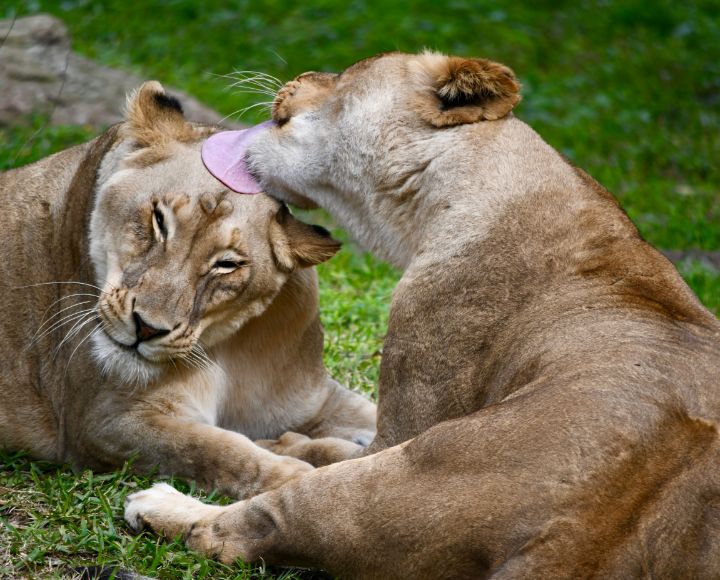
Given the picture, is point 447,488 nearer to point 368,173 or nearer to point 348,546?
point 348,546

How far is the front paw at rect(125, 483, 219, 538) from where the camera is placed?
3.36 meters

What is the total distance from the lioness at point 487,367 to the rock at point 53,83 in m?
3.97

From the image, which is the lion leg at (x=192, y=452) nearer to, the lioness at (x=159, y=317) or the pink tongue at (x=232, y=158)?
the lioness at (x=159, y=317)

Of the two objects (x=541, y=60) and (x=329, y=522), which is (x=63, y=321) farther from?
(x=541, y=60)

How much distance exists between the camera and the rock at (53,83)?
7.62m

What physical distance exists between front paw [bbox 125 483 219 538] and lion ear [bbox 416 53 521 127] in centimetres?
141

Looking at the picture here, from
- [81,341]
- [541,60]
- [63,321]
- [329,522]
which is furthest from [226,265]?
[541,60]

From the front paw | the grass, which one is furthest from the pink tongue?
the grass

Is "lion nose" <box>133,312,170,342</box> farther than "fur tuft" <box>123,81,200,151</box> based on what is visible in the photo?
No

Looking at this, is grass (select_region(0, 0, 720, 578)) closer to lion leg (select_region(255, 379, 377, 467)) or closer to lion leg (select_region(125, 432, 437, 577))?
lion leg (select_region(255, 379, 377, 467))

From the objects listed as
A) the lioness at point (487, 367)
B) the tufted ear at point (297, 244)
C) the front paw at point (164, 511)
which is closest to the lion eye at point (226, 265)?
the tufted ear at point (297, 244)

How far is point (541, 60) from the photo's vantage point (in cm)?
1129

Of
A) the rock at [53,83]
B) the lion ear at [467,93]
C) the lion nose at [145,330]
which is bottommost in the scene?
the rock at [53,83]

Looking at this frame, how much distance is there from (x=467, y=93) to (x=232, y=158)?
81cm
